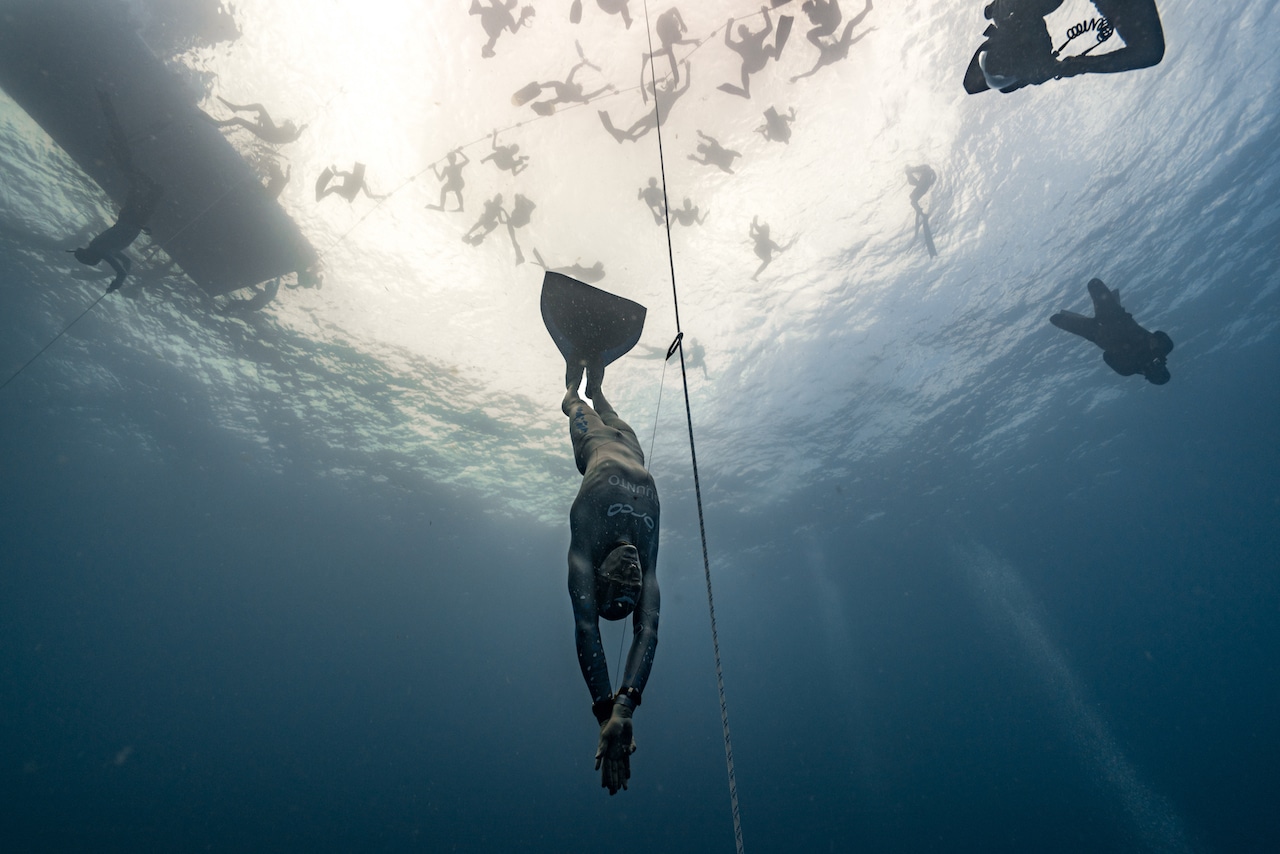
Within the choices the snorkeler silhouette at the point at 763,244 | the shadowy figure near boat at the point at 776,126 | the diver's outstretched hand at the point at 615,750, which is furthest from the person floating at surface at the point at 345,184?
the diver's outstretched hand at the point at 615,750

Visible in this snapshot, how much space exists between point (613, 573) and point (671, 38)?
8.68 metres

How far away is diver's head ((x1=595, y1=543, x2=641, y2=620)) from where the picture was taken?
125 inches

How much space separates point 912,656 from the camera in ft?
217

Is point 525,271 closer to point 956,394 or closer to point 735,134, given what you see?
point 735,134

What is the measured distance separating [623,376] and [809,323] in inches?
260

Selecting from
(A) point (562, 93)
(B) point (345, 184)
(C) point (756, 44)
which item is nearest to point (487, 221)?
(B) point (345, 184)

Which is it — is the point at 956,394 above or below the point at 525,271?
above

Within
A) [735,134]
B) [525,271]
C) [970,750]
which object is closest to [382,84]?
[525,271]

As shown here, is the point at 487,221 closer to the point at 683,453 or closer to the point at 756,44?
the point at 756,44

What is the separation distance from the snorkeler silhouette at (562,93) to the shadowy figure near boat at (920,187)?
7.68 m

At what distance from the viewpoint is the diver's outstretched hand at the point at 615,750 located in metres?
2.50

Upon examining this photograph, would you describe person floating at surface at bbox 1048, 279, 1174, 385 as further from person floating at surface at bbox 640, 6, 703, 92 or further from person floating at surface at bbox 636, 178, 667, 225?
person floating at surface at bbox 640, 6, 703, 92

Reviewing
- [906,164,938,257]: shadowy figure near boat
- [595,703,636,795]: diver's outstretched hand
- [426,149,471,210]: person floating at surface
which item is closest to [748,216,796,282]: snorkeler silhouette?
[906,164,938,257]: shadowy figure near boat

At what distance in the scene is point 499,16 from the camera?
743cm
